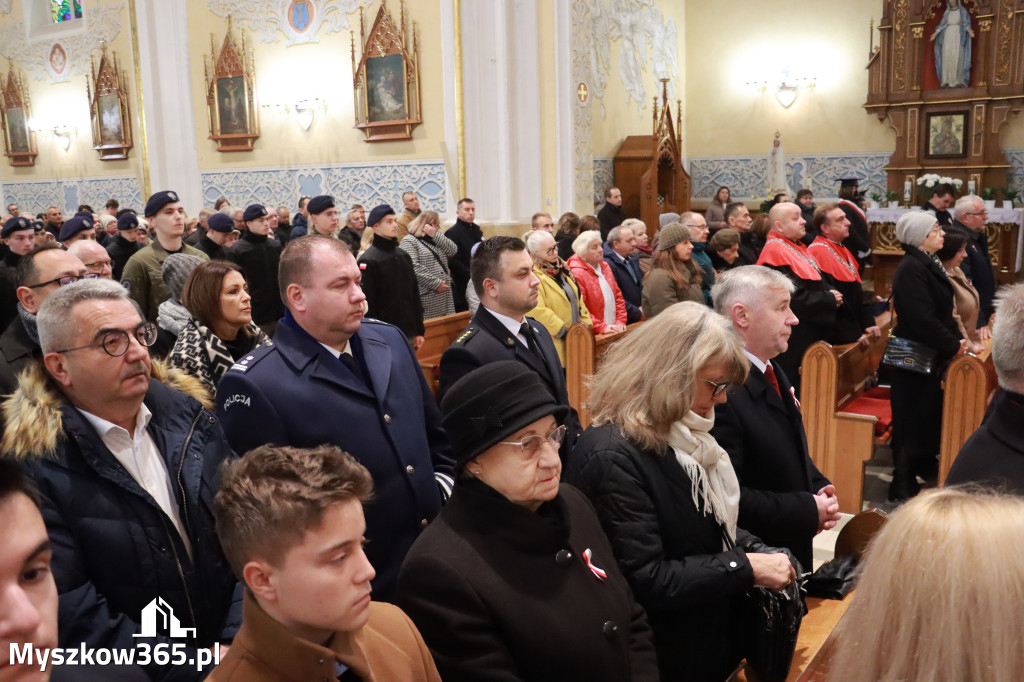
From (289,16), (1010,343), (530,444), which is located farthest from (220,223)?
(289,16)

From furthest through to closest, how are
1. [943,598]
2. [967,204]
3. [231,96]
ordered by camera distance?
[231,96] < [967,204] < [943,598]

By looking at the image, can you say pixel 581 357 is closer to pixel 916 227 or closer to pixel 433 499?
pixel 916 227

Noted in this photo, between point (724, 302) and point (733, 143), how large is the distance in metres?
13.5

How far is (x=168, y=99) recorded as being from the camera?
1415 cm

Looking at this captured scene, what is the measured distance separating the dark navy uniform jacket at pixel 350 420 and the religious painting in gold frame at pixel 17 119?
16.9 meters

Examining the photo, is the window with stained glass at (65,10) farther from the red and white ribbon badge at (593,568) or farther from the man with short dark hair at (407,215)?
the red and white ribbon badge at (593,568)

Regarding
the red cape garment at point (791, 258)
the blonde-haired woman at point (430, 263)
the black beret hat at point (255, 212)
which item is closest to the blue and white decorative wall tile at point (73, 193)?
the black beret hat at point (255, 212)

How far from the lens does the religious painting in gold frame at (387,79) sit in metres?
11.6

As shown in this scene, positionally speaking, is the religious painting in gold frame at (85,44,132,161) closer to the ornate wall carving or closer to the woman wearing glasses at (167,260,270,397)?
the ornate wall carving

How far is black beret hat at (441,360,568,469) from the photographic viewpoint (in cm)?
200

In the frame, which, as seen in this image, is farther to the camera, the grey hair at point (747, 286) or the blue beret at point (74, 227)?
the blue beret at point (74, 227)

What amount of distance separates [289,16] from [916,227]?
10.5 m

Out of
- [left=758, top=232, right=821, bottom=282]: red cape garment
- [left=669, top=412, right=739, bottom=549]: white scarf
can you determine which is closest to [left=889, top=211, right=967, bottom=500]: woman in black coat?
[left=758, top=232, right=821, bottom=282]: red cape garment

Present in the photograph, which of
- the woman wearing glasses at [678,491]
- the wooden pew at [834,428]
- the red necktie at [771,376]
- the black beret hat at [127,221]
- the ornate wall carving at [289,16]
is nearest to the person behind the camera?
the woman wearing glasses at [678,491]
